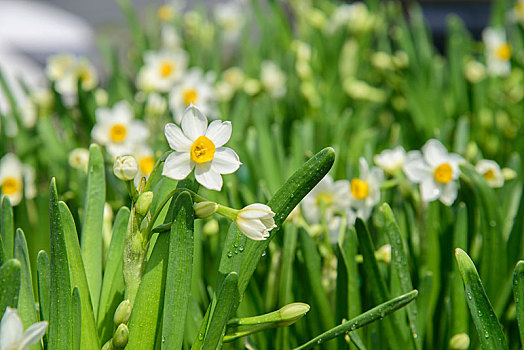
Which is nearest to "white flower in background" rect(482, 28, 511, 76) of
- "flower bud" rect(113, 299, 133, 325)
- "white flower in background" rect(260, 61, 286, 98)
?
"white flower in background" rect(260, 61, 286, 98)

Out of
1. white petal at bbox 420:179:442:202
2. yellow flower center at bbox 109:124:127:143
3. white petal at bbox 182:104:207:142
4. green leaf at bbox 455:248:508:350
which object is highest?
yellow flower center at bbox 109:124:127:143

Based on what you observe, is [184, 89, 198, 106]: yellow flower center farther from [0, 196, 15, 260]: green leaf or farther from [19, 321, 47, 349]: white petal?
[19, 321, 47, 349]: white petal

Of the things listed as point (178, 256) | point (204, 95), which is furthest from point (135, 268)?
point (204, 95)

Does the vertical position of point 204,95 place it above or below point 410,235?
above

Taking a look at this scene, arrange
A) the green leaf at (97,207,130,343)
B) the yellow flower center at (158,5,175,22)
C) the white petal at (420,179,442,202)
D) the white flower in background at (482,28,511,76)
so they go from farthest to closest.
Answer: the yellow flower center at (158,5,175,22)
the white flower in background at (482,28,511,76)
the white petal at (420,179,442,202)
the green leaf at (97,207,130,343)

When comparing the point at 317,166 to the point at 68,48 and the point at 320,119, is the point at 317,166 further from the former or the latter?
the point at 68,48

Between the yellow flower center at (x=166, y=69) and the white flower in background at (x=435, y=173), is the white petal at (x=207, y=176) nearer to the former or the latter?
the white flower in background at (x=435, y=173)

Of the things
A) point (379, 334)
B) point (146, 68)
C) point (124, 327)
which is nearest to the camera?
point (124, 327)
